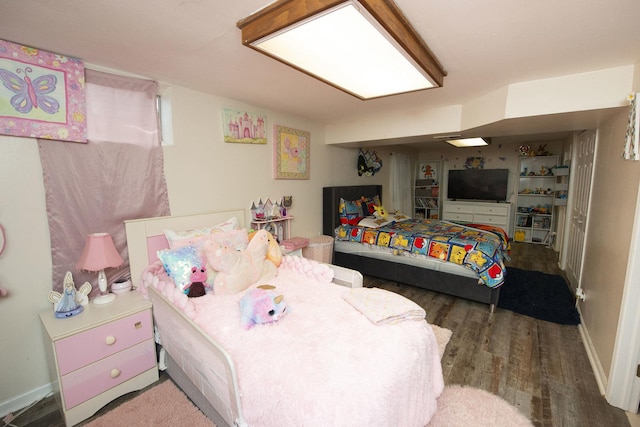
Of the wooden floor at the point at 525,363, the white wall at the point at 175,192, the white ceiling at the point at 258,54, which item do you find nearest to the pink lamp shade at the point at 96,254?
the white wall at the point at 175,192

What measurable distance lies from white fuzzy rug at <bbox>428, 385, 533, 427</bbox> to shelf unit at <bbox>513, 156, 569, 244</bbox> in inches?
201

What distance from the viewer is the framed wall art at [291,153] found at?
126 inches

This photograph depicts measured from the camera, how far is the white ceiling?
122cm

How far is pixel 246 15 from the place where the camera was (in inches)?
50.6

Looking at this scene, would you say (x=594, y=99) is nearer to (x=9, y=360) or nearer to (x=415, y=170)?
(x=9, y=360)

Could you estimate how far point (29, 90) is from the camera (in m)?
1.61

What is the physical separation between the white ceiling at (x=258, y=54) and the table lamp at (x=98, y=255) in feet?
3.84

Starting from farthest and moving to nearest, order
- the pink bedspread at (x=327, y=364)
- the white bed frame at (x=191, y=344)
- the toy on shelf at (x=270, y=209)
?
the toy on shelf at (x=270, y=209) → the white bed frame at (x=191, y=344) → the pink bedspread at (x=327, y=364)

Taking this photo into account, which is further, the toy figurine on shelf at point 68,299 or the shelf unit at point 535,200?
the shelf unit at point 535,200

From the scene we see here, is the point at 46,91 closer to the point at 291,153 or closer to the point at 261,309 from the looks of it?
the point at 261,309

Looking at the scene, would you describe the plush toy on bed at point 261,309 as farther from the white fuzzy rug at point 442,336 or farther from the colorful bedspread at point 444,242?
the colorful bedspread at point 444,242

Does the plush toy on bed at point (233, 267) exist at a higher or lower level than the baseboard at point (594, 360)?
higher

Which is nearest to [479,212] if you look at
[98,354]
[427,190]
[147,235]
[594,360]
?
[427,190]

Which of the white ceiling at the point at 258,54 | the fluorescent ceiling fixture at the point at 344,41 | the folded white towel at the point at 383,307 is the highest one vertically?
the white ceiling at the point at 258,54
